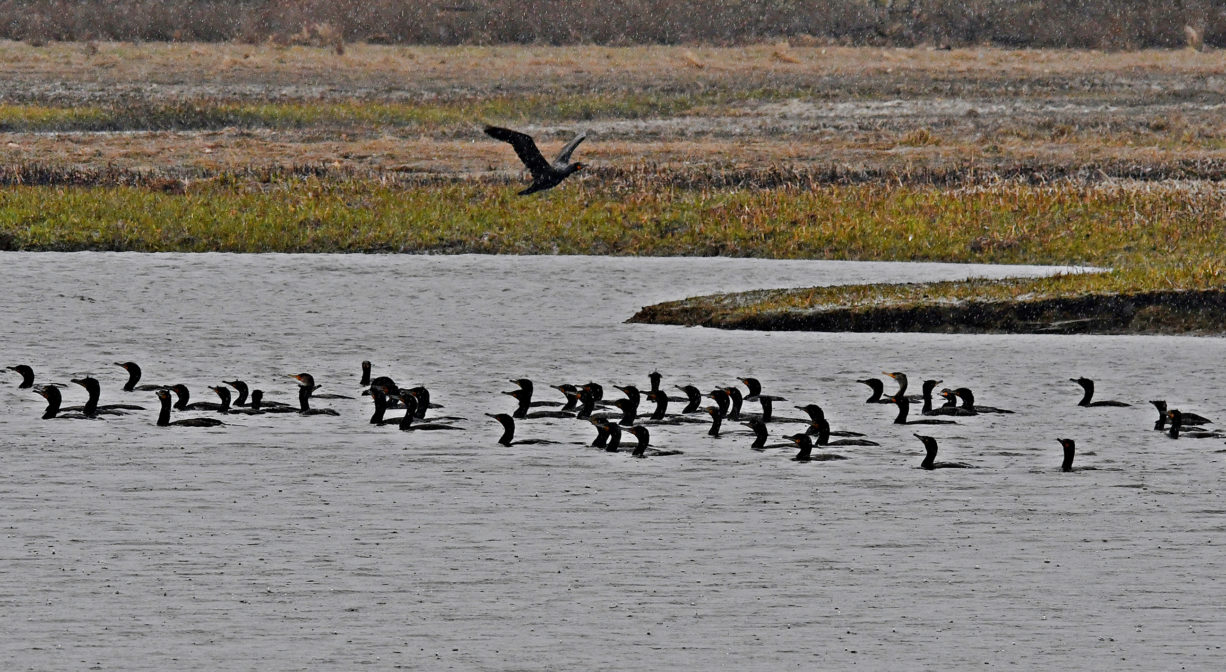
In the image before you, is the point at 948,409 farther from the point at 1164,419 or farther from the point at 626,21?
the point at 626,21

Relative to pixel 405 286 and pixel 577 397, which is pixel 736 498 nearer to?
pixel 577 397

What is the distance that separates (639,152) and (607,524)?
32.0m

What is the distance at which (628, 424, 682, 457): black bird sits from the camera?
1400 centimetres

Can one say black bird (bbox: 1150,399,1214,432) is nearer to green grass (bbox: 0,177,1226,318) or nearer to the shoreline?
the shoreline

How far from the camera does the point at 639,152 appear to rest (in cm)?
4328

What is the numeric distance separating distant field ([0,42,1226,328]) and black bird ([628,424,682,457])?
9.45 meters

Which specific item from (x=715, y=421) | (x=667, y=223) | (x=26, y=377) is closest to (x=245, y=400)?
(x=26, y=377)

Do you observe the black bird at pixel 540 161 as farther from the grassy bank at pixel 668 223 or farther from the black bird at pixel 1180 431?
the black bird at pixel 1180 431

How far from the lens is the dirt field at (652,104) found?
41.9 metres

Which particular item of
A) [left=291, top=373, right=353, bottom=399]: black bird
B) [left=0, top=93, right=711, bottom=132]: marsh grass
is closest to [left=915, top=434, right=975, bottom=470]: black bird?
[left=291, top=373, right=353, bottom=399]: black bird

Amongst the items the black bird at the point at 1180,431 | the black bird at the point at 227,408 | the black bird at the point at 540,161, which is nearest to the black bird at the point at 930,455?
the black bird at the point at 1180,431

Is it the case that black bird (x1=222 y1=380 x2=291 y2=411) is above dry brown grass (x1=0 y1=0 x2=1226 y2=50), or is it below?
below

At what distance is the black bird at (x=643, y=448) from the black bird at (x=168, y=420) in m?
3.60

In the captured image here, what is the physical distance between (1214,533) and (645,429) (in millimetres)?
4458
